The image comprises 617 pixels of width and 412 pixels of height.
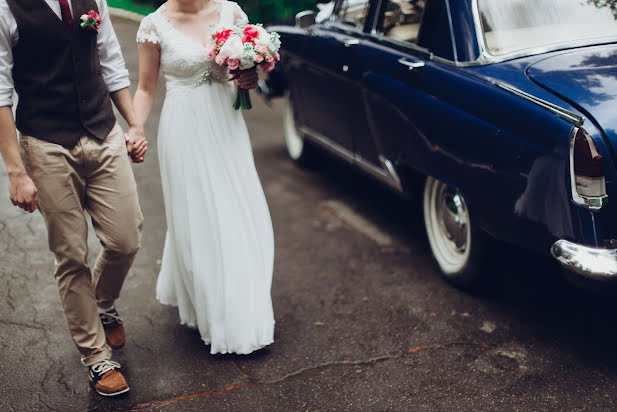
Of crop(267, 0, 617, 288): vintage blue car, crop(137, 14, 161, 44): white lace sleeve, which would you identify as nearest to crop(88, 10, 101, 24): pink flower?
crop(137, 14, 161, 44): white lace sleeve

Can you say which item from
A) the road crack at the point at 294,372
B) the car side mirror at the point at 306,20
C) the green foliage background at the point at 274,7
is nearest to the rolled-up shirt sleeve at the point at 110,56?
the road crack at the point at 294,372

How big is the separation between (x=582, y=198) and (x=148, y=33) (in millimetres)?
2173

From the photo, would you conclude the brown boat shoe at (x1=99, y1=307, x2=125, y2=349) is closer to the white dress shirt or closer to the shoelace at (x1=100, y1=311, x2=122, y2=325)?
the shoelace at (x1=100, y1=311, x2=122, y2=325)

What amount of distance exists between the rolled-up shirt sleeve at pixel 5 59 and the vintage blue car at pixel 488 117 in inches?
87.8

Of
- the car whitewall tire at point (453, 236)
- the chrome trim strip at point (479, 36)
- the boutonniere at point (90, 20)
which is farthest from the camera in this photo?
the car whitewall tire at point (453, 236)

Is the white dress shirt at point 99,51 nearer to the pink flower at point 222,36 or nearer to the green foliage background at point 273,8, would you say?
the pink flower at point 222,36

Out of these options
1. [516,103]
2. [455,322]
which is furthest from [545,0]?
[455,322]

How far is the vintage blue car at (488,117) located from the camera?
3324mm

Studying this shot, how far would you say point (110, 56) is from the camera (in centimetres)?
346

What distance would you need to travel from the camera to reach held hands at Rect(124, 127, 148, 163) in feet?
11.6

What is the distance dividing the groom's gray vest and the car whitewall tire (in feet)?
6.76

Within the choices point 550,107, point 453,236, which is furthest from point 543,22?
point 453,236

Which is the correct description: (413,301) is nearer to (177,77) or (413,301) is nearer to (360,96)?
(360,96)

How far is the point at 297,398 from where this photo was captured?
345cm
